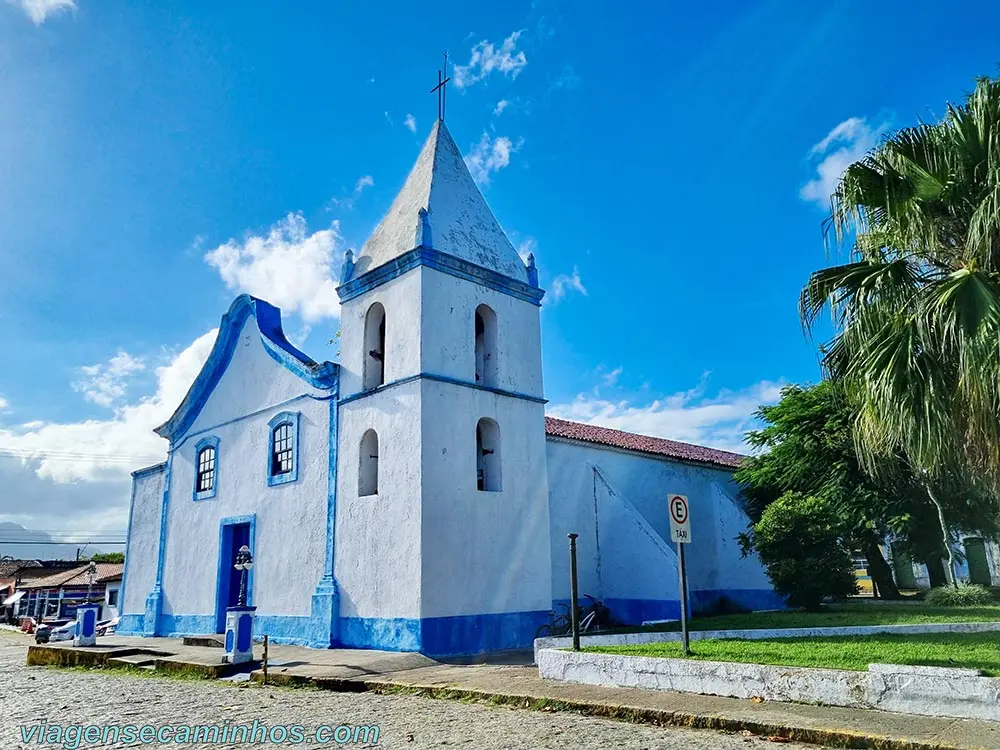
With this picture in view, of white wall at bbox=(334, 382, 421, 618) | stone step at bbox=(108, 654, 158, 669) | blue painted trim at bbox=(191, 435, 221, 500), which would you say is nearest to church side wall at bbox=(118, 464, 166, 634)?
blue painted trim at bbox=(191, 435, 221, 500)

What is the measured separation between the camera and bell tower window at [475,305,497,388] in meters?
14.9

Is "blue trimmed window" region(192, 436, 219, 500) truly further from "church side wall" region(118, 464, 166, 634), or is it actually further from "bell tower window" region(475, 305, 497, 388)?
"bell tower window" region(475, 305, 497, 388)

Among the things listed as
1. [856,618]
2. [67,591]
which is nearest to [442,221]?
[856,618]

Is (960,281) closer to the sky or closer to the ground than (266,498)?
closer to the sky

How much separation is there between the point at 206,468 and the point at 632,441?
412 inches

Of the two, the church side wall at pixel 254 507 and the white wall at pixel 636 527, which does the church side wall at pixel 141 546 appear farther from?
the white wall at pixel 636 527

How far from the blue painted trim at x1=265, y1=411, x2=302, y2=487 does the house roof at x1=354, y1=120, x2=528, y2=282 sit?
330cm

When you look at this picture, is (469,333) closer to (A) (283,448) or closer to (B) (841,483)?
(A) (283,448)

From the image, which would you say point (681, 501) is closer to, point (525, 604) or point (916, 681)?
point (916, 681)

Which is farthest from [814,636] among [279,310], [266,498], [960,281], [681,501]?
[279,310]

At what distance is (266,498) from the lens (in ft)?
→ 52.6

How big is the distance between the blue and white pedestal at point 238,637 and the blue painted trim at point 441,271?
6.28 m

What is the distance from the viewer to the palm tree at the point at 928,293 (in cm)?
815

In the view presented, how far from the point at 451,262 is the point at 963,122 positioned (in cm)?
818
